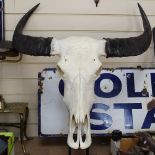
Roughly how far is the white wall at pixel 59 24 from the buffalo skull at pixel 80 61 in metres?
0.38

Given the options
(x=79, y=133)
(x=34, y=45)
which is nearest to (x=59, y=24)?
(x=34, y=45)

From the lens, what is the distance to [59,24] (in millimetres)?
1923

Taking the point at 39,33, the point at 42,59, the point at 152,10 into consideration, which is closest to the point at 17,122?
the point at 42,59

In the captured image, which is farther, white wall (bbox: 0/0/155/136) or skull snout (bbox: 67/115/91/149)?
white wall (bbox: 0/0/155/136)

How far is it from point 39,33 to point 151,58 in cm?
70

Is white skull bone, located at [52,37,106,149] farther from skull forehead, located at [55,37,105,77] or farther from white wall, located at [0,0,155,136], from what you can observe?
white wall, located at [0,0,155,136]

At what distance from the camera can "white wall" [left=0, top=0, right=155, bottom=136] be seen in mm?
1899

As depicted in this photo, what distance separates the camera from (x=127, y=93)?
1889mm

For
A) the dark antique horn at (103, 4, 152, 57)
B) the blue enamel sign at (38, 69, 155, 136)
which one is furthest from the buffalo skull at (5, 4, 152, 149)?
the blue enamel sign at (38, 69, 155, 136)

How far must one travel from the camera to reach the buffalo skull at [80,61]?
143cm

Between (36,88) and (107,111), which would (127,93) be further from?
(36,88)

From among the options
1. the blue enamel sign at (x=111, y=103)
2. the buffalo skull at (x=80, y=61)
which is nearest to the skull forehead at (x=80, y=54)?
the buffalo skull at (x=80, y=61)

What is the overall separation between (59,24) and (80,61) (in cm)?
54

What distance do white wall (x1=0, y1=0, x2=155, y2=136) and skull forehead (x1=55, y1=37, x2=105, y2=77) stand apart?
418mm
